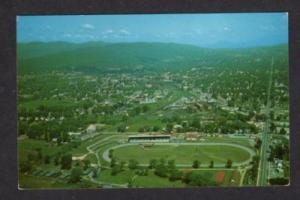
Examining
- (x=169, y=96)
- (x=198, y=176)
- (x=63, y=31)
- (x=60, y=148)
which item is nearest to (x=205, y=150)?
(x=198, y=176)

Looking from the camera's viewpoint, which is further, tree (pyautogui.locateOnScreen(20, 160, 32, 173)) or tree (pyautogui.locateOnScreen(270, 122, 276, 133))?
tree (pyautogui.locateOnScreen(270, 122, 276, 133))

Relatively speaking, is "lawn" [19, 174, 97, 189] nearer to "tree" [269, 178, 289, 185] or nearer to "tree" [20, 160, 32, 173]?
"tree" [20, 160, 32, 173]

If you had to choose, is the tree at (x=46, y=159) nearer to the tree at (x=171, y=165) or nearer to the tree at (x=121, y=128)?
the tree at (x=121, y=128)

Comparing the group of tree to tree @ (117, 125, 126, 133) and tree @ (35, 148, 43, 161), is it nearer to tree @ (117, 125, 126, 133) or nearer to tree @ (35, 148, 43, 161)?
tree @ (117, 125, 126, 133)

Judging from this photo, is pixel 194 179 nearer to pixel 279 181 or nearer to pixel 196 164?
pixel 196 164

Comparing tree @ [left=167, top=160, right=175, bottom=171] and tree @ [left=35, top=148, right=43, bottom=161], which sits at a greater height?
tree @ [left=35, top=148, right=43, bottom=161]

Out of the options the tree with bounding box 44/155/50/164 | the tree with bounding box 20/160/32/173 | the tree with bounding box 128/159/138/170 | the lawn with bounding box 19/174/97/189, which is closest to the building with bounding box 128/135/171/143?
the tree with bounding box 128/159/138/170

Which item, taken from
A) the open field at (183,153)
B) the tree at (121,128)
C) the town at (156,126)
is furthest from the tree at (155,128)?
the tree at (121,128)

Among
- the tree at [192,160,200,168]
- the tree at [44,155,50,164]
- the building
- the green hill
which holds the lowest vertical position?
the tree at [192,160,200,168]

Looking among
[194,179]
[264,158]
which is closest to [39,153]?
[194,179]
